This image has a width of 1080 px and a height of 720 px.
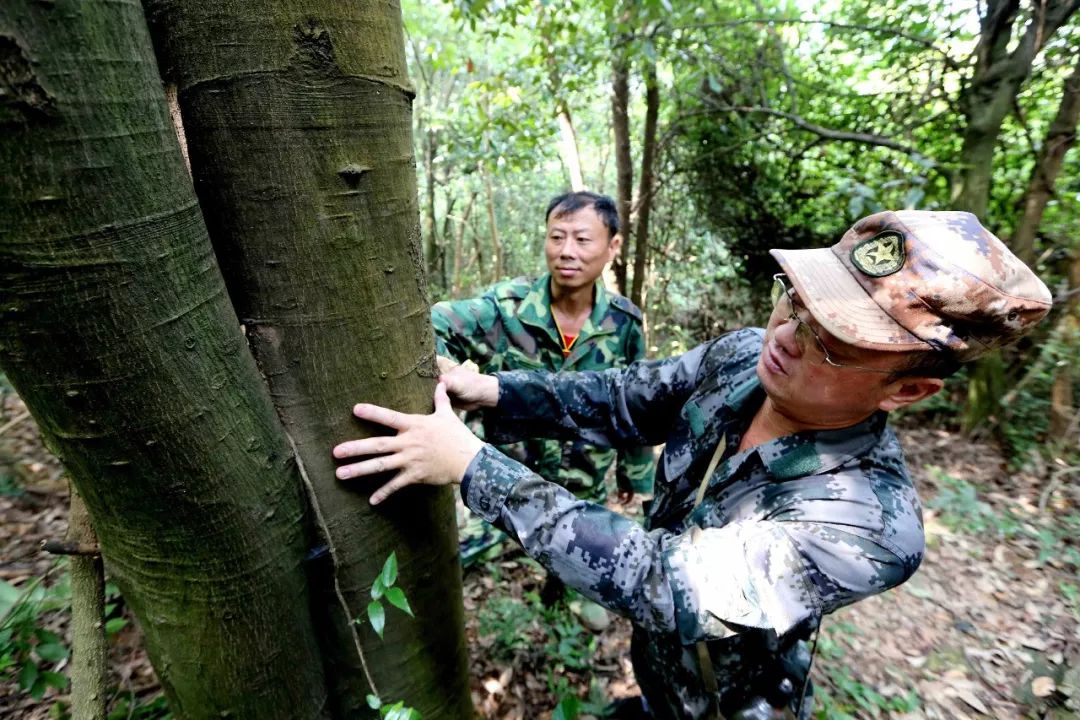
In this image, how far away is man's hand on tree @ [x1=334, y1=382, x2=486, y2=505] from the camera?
37.9 inches

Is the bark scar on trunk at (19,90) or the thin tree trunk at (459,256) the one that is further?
the thin tree trunk at (459,256)

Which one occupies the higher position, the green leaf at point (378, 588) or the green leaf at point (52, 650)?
the green leaf at point (378, 588)

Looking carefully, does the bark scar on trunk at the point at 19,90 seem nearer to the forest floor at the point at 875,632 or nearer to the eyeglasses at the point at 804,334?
the eyeglasses at the point at 804,334

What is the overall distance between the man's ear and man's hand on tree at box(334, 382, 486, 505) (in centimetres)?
94

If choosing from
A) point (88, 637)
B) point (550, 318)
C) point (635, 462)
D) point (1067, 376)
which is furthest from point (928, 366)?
point (1067, 376)

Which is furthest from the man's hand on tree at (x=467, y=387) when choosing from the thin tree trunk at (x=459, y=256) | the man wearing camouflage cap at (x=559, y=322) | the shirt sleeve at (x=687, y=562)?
the thin tree trunk at (x=459, y=256)

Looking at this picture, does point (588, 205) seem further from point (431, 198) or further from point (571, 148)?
point (431, 198)

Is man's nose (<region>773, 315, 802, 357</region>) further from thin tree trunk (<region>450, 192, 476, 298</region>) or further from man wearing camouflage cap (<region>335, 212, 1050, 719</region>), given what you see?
thin tree trunk (<region>450, 192, 476, 298</region>)

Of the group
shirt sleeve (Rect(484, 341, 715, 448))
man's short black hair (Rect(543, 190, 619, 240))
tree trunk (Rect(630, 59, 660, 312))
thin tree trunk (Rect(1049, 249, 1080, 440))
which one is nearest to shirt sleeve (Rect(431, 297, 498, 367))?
man's short black hair (Rect(543, 190, 619, 240))

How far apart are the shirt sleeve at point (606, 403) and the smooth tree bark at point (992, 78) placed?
3950 millimetres

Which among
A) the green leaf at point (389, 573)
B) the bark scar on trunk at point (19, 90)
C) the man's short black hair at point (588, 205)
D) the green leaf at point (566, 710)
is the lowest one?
the green leaf at point (566, 710)

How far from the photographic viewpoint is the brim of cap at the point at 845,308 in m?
1.17

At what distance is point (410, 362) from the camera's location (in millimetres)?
1007

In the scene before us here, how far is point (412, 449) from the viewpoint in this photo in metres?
1.01
